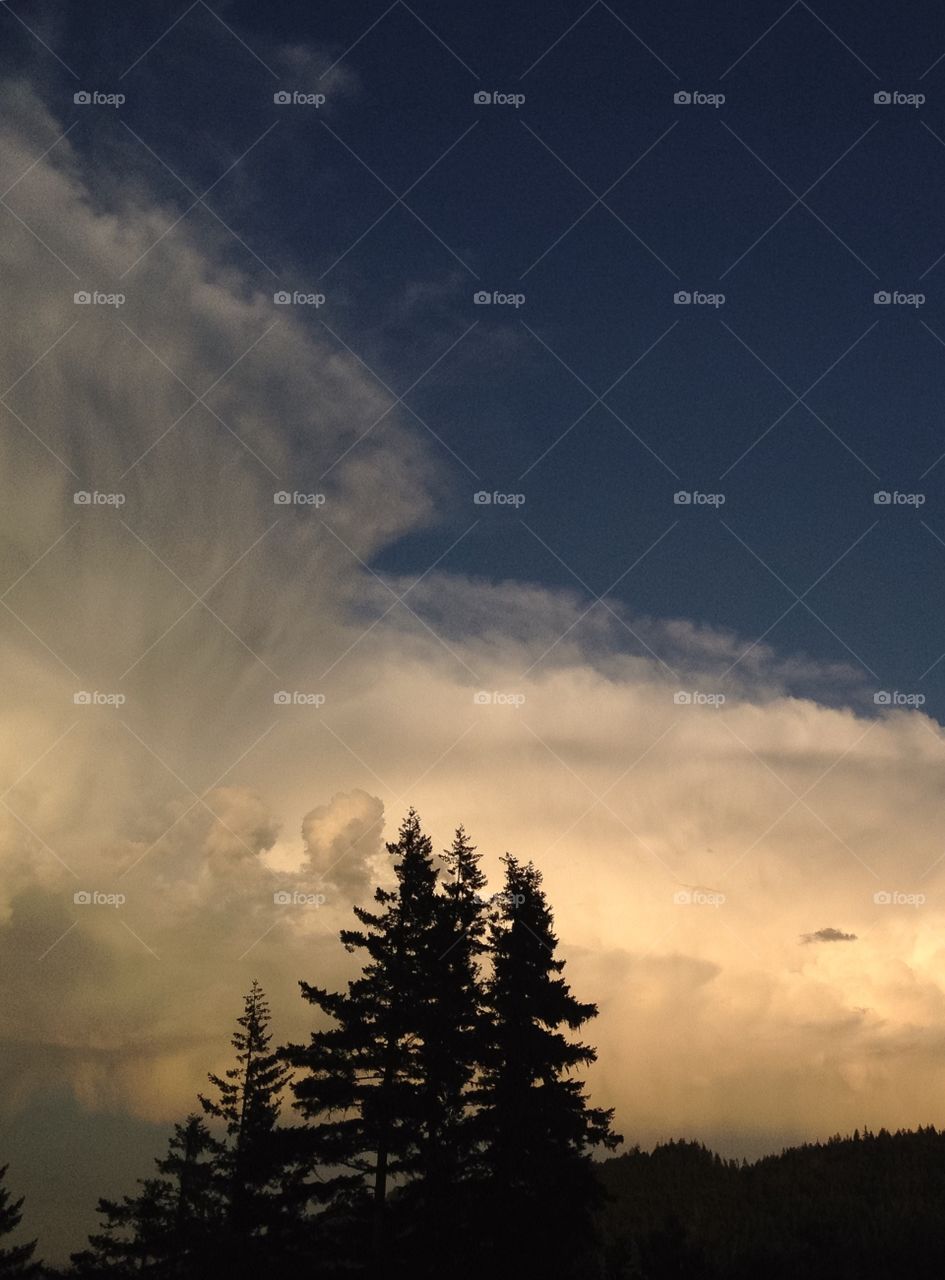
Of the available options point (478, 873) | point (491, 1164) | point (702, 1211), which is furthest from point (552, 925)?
point (702, 1211)

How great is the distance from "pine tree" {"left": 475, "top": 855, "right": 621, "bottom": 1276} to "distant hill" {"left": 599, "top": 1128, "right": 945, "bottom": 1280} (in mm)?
1928

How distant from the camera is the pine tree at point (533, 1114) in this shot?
28.7 m

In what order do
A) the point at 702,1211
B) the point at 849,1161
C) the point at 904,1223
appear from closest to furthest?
1. the point at 904,1223
2. the point at 702,1211
3. the point at 849,1161

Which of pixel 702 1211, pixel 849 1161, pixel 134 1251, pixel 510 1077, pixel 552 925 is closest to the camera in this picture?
pixel 510 1077

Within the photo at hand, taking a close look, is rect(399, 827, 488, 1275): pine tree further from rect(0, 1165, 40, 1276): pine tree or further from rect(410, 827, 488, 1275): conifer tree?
rect(0, 1165, 40, 1276): pine tree

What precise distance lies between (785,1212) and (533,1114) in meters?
16.4

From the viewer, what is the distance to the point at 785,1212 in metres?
39.1

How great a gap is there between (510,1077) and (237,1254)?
12.0 m

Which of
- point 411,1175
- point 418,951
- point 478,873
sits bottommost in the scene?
point 411,1175

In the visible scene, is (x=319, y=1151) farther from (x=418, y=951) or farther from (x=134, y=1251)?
(x=134, y=1251)

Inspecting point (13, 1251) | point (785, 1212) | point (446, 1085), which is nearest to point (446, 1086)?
point (446, 1085)

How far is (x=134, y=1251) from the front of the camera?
48.8 m

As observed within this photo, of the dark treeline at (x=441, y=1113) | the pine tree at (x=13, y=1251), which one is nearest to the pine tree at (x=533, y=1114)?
the dark treeline at (x=441, y=1113)

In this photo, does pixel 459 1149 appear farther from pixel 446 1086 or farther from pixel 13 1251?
pixel 13 1251
